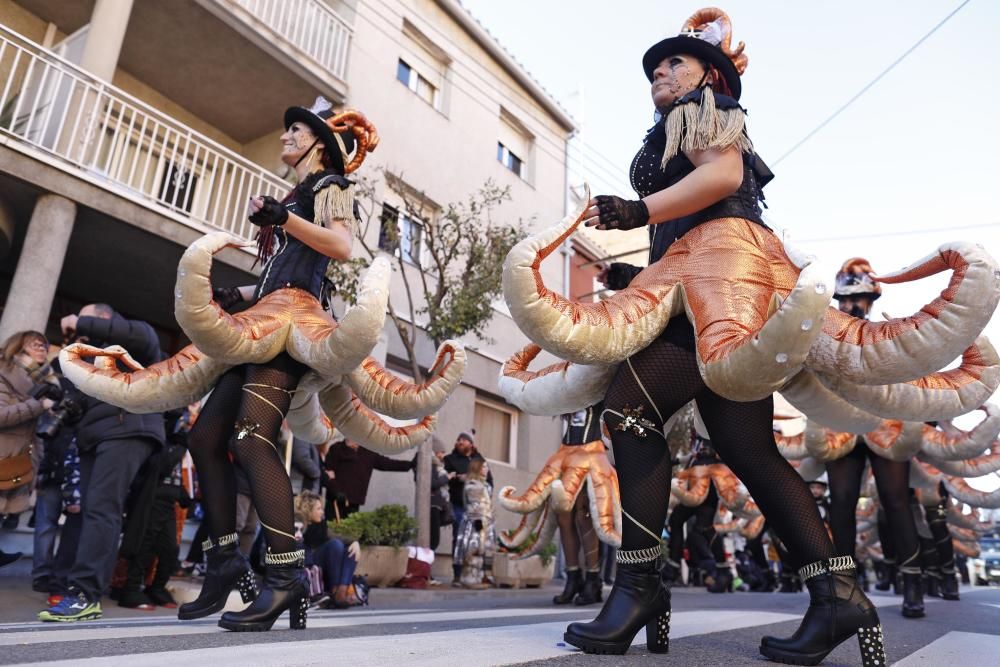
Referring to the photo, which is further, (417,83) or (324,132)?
(417,83)

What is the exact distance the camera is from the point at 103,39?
25.9 feet

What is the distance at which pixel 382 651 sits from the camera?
1.66 metres

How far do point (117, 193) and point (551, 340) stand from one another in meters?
7.02

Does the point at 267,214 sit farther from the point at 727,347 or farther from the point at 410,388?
the point at 727,347

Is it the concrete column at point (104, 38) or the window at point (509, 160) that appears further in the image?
the window at point (509, 160)

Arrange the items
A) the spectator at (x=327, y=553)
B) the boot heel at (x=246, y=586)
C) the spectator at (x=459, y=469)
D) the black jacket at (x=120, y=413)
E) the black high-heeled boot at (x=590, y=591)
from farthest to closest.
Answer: the spectator at (x=459, y=469), the black high-heeled boot at (x=590, y=591), the spectator at (x=327, y=553), the black jacket at (x=120, y=413), the boot heel at (x=246, y=586)

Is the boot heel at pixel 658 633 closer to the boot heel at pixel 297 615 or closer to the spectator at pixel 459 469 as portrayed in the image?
the boot heel at pixel 297 615

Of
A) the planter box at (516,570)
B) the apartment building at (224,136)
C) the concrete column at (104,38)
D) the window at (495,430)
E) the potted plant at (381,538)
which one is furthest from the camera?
the window at (495,430)

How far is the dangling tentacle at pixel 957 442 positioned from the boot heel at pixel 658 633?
313 centimetres

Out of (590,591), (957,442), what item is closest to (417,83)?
(590,591)

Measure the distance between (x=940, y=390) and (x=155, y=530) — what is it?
4381 millimetres

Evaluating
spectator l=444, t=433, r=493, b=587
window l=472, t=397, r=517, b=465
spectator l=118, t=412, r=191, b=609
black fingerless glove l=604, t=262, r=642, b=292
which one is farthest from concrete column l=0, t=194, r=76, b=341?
window l=472, t=397, r=517, b=465

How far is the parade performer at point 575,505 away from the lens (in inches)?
218

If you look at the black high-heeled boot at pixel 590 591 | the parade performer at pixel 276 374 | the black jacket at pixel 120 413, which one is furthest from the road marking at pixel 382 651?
the black high-heeled boot at pixel 590 591
